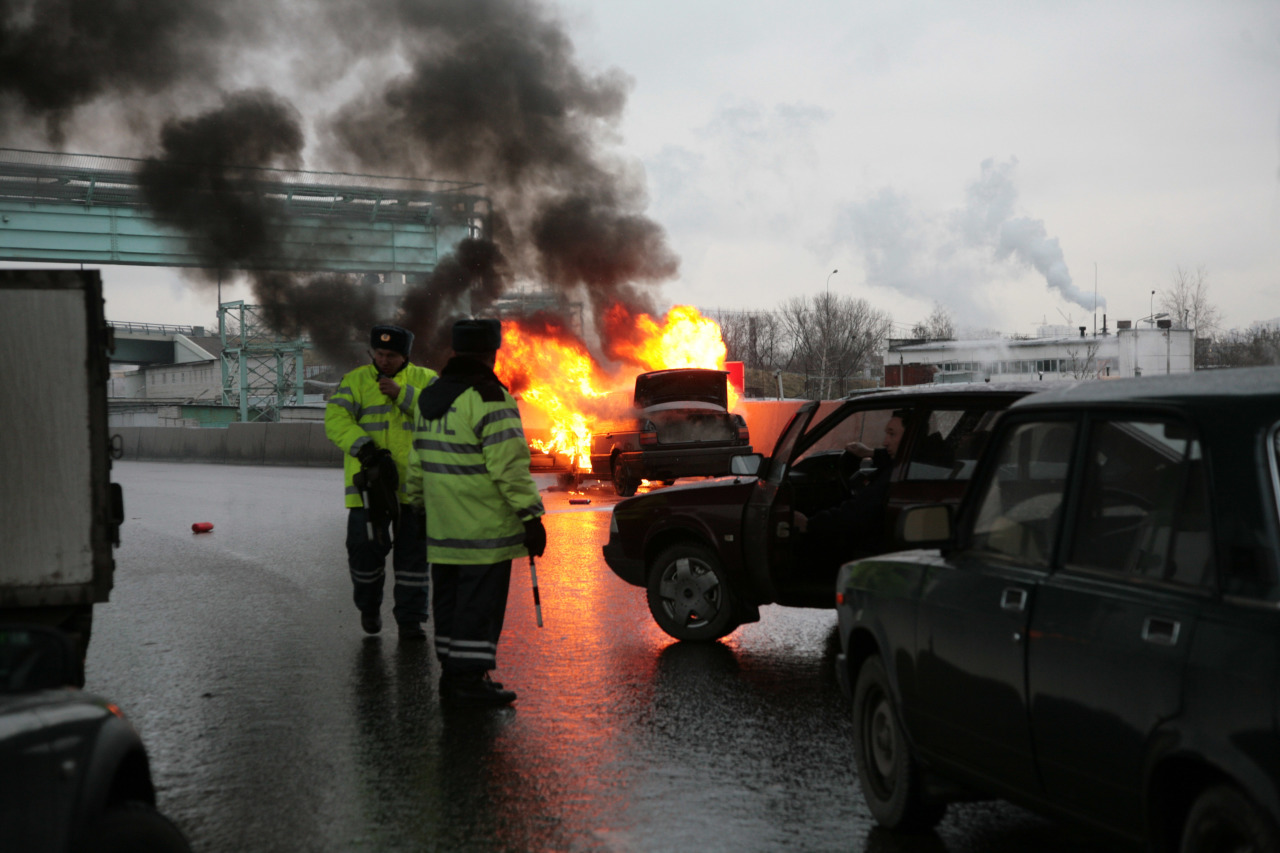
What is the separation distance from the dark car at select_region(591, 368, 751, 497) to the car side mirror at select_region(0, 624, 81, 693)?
1675 centimetres

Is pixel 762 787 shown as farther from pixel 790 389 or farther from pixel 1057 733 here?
pixel 790 389

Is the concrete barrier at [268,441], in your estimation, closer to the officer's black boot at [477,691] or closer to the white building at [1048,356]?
the officer's black boot at [477,691]

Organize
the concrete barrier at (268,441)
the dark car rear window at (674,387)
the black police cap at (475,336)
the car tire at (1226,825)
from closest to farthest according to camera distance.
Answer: the car tire at (1226,825)
the black police cap at (475,336)
the dark car rear window at (674,387)
the concrete barrier at (268,441)

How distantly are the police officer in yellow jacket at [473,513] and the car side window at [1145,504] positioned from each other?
11.2 ft

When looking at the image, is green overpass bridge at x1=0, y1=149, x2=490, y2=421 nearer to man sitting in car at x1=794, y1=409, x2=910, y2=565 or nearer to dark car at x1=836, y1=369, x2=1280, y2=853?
man sitting in car at x1=794, y1=409, x2=910, y2=565

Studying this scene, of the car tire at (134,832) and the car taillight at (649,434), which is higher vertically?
the car taillight at (649,434)

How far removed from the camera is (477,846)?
4238 millimetres

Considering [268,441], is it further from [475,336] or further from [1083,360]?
[1083,360]

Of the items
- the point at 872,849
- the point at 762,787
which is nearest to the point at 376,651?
the point at 762,787

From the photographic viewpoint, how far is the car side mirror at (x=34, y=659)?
2.87m

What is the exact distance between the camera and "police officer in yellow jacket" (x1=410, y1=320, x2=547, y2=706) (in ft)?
20.6

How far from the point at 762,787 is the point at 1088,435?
2.06 meters

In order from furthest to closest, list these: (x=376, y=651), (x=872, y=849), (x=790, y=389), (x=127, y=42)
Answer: (x=790, y=389), (x=127, y=42), (x=376, y=651), (x=872, y=849)

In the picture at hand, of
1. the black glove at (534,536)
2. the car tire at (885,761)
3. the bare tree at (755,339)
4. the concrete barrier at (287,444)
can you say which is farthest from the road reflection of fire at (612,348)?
the bare tree at (755,339)
